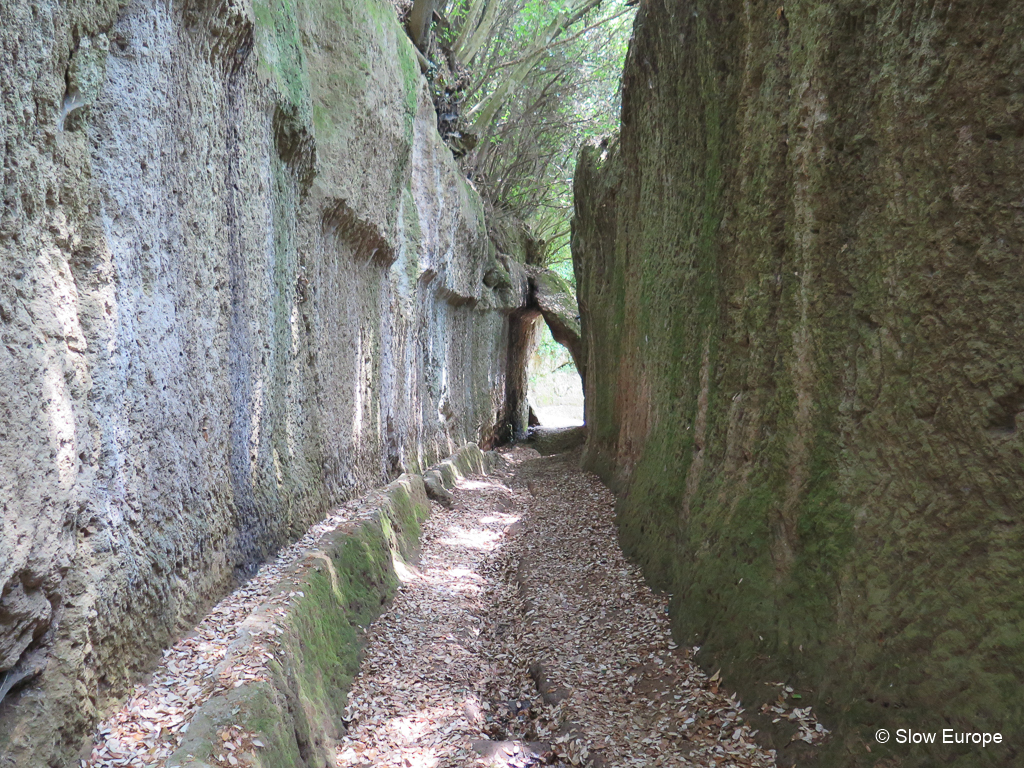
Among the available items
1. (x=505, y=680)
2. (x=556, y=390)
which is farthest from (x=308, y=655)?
(x=556, y=390)

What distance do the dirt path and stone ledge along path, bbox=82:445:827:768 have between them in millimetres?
13

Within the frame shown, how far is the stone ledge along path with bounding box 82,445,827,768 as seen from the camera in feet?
11.3

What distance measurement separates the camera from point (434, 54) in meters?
14.6

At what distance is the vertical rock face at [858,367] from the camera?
2.68m

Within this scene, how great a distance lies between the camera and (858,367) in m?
3.50

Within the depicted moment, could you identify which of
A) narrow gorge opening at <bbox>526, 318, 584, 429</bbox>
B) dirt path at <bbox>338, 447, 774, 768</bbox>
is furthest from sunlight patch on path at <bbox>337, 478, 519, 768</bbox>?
narrow gorge opening at <bbox>526, 318, 584, 429</bbox>

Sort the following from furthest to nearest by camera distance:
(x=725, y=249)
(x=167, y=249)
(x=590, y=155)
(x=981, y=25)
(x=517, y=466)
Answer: (x=517, y=466) < (x=590, y=155) < (x=725, y=249) < (x=167, y=249) < (x=981, y=25)

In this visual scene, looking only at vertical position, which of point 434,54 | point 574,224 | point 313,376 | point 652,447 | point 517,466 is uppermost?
point 434,54

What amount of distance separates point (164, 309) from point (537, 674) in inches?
146

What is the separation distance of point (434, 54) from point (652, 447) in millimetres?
11137

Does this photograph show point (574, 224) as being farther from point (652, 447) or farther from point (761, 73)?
point (761, 73)

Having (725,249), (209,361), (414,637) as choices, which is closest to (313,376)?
(209,361)
